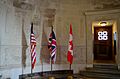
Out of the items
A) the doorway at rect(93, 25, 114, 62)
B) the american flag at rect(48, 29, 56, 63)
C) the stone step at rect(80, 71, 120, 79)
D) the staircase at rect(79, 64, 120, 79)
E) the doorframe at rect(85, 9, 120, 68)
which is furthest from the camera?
the doorway at rect(93, 25, 114, 62)

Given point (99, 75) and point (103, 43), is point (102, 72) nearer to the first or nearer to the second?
point (99, 75)

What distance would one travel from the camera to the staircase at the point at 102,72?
29.6ft

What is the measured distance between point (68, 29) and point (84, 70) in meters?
2.56

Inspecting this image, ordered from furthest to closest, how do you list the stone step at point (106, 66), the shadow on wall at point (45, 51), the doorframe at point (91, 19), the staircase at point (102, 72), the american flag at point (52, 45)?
the doorframe at point (91, 19) → the shadow on wall at point (45, 51) → the stone step at point (106, 66) → the american flag at point (52, 45) → the staircase at point (102, 72)

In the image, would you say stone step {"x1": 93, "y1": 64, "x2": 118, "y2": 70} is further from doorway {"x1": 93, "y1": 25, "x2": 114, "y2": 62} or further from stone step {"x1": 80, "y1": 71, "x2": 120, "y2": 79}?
doorway {"x1": 93, "y1": 25, "x2": 114, "y2": 62}

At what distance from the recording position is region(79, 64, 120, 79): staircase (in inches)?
355

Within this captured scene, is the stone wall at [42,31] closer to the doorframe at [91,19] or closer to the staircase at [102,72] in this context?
the doorframe at [91,19]

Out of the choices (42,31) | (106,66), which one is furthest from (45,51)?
(106,66)

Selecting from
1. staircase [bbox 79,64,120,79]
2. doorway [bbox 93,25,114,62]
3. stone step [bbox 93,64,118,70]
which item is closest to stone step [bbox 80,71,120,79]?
staircase [bbox 79,64,120,79]

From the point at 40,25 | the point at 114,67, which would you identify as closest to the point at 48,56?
the point at 40,25

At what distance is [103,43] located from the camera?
42.9 feet

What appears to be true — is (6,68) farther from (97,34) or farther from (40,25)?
(97,34)

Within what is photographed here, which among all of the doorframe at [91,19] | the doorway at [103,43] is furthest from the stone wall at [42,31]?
the doorway at [103,43]

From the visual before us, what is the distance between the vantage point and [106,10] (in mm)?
10414
